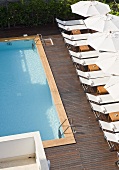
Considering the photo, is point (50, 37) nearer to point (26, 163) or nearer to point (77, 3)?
point (77, 3)

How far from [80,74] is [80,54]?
127cm

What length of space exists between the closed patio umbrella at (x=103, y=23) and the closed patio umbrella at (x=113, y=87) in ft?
12.1

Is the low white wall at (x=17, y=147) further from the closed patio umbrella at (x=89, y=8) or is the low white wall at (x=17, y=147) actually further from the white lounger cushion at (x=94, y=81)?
the closed patio umbrella at (x=89, y=8)

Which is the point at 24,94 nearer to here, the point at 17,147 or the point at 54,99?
the point at 54,99

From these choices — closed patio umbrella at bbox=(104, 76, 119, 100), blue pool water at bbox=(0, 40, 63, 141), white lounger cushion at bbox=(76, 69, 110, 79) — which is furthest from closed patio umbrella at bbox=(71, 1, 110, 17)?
closed patio umbrella at bbox=(104, 76, 119, 100)

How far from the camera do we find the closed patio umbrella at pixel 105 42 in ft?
45.4

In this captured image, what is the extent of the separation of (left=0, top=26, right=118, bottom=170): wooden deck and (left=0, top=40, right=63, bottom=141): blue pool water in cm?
62

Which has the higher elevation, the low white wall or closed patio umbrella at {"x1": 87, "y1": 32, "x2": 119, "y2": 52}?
closed patio umbrella at {"x1": 87, "y1": 32, "x2": 119, "y2": 52}

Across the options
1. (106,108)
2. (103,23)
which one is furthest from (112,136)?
(103,23)

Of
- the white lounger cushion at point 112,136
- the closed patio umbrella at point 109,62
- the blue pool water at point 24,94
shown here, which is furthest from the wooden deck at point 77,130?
the closed patio umbrella at point 109,62

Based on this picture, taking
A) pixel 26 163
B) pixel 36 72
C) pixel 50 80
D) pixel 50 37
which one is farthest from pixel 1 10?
pixel 26 163

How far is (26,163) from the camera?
8953 mm

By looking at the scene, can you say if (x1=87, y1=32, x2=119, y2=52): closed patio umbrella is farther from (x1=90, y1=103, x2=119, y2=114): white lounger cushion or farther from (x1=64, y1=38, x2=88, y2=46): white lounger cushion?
(x1=90, y1=103, x2=119, y2=114): white lounger cushion

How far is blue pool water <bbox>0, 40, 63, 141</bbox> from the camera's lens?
1206 cm
